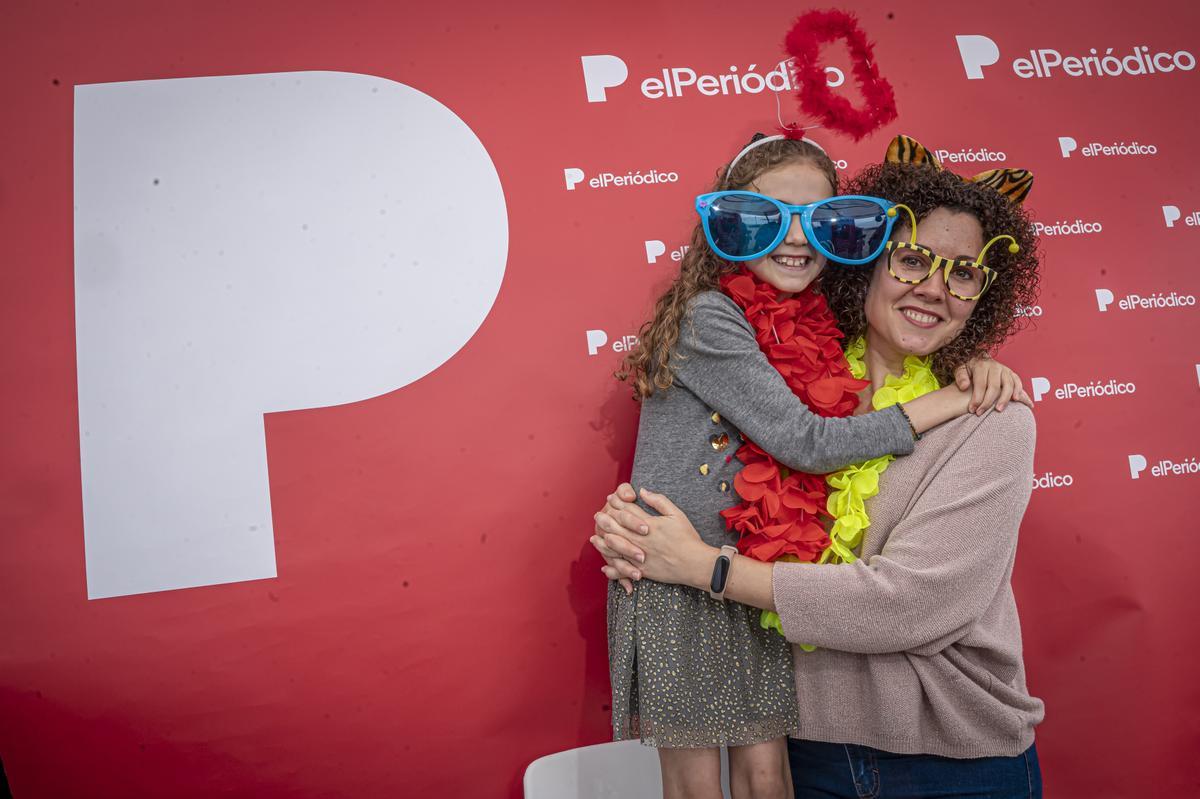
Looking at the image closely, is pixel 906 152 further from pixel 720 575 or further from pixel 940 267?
pixel 720 575

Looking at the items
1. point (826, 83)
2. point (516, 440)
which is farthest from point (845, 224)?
point (516, 440)

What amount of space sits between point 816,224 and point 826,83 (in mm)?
577

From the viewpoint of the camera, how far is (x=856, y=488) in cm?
147

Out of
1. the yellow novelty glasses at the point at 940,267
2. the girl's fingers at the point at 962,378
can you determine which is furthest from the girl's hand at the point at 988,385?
the yellow novelty glasses at the point at 940,267

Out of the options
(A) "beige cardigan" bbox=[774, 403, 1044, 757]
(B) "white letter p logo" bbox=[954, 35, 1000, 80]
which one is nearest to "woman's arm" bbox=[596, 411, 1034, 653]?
(A) "beige cardigan" bbox=[774, 403, 1044, 757]

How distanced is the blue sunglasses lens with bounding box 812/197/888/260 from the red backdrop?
0.48 metres

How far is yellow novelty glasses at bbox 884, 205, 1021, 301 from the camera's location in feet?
4.77

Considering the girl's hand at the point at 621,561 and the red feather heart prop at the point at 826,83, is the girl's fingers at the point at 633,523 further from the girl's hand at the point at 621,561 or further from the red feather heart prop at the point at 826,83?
the red feather heart prop at the point at 826,83

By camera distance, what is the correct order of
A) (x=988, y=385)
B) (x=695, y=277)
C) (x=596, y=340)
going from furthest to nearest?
1. (x=596, y=340)
2. (x=695, y=277)
3. (x=988, y=385)

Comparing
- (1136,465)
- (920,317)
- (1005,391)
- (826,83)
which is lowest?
(1136,465)

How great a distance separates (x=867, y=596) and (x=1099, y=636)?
0.97 meters

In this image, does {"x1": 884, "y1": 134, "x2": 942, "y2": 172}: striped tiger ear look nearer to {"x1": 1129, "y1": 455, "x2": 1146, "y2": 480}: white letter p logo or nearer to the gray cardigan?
the gray cardigan

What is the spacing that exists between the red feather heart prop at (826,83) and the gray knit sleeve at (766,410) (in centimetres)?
64

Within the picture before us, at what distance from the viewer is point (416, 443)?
5.99 feet
